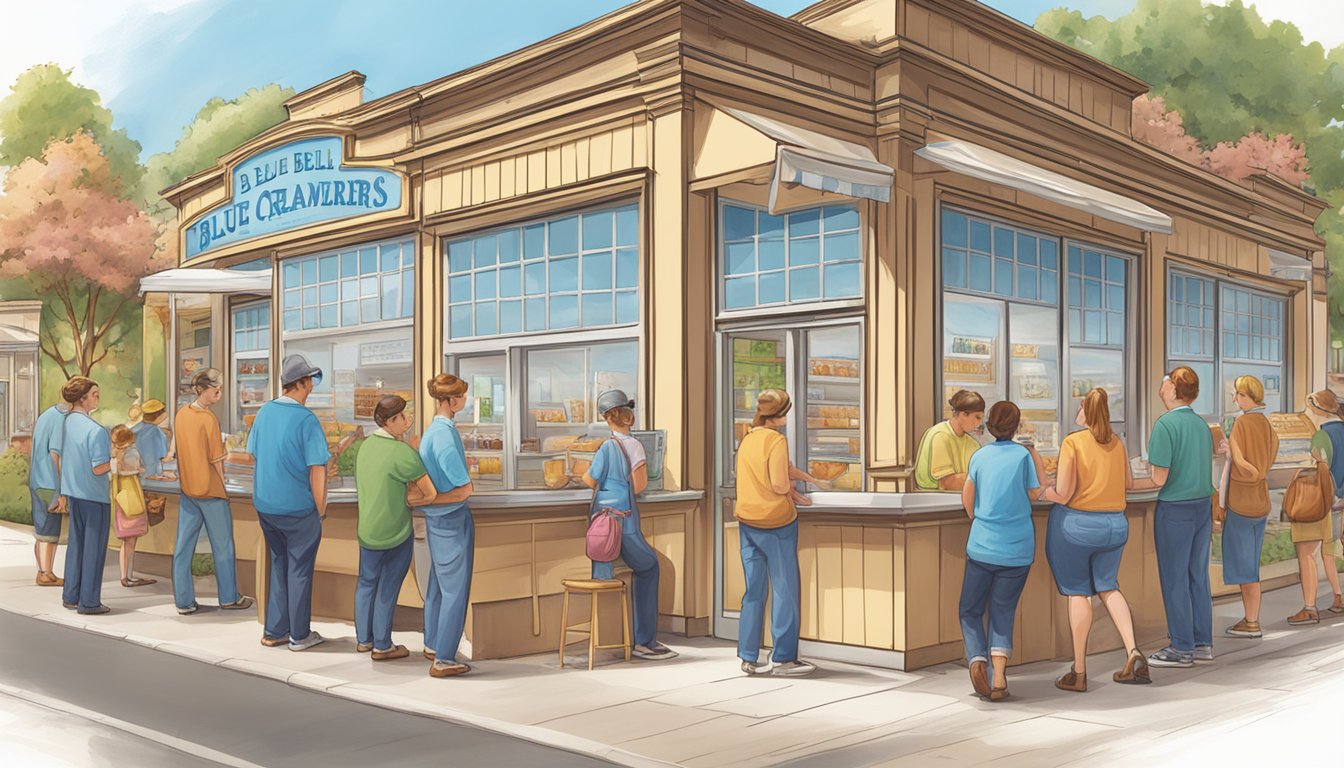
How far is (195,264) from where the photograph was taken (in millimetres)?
13820

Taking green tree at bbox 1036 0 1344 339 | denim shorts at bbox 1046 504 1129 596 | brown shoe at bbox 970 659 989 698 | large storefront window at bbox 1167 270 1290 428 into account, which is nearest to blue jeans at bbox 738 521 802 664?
brown shoe at bbox 970 659 989 698

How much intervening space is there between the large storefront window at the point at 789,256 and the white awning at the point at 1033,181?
2.75 feet

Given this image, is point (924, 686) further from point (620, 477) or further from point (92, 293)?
point (92, 293)

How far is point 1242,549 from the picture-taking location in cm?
795

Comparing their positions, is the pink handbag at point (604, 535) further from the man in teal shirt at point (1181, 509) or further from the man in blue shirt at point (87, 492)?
the man in blue shirt at point (87, 492)

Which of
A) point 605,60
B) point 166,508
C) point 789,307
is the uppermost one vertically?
point 605,60

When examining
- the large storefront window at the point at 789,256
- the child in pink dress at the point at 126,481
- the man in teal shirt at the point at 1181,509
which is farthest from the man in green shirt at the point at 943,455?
the child in pink dress at the point at 126,481

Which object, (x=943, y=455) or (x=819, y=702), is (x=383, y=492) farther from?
(x=943, y=455)

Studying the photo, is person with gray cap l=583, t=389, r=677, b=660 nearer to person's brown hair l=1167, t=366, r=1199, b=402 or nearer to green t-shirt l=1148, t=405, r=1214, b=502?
green t-shirt l=1148, t=405, r=1214, b=502

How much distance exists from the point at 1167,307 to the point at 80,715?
10.7 metres

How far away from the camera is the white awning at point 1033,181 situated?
8.27m

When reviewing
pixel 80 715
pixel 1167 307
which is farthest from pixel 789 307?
pixel 1167 307

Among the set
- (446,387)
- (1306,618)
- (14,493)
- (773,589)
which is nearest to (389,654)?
(446,387)

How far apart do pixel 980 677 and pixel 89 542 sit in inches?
262
